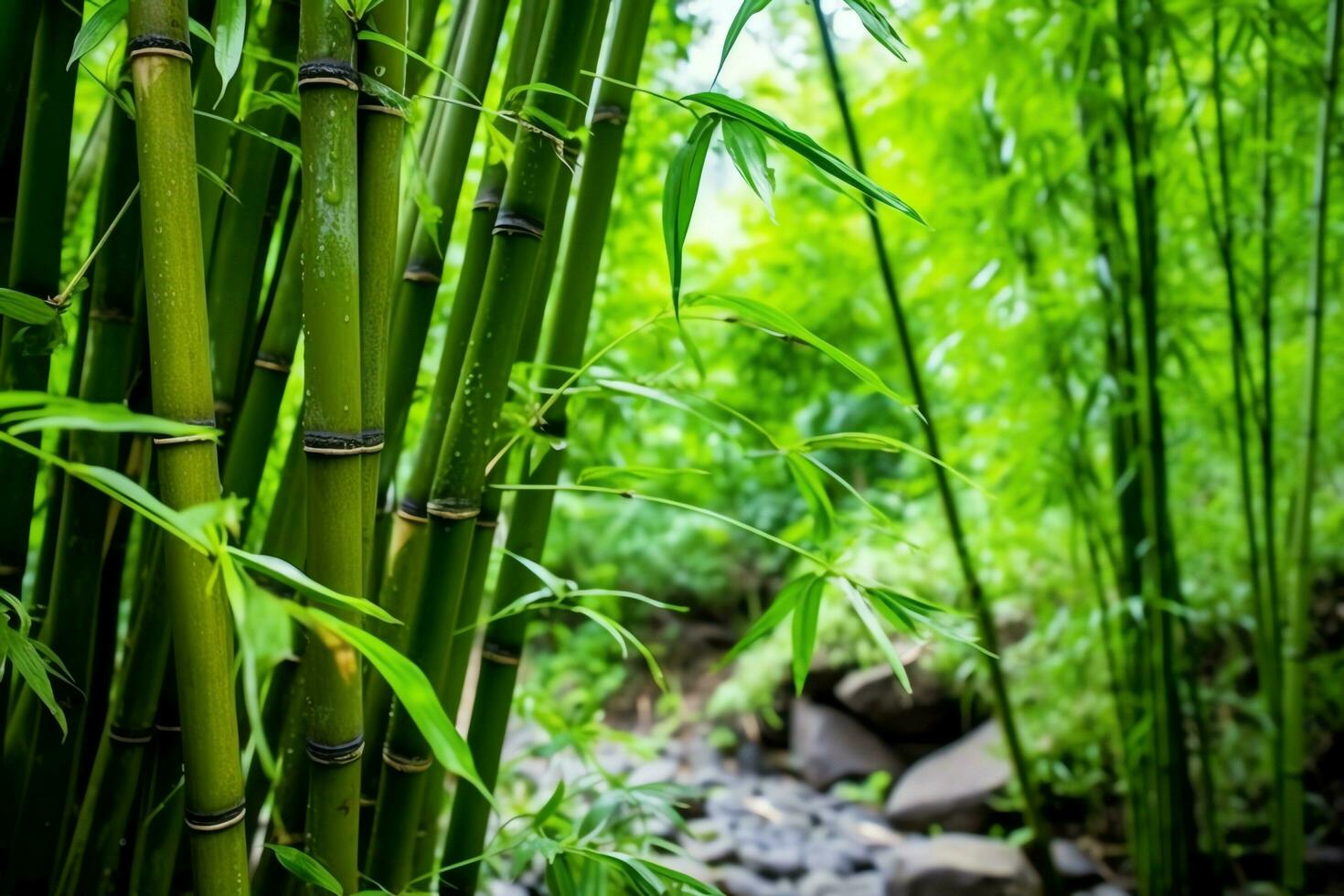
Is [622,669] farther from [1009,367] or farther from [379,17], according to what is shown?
[379,17]

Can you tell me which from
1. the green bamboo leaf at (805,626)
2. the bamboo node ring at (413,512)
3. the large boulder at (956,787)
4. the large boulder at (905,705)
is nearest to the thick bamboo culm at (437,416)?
the bamboo node ring at (413,512)

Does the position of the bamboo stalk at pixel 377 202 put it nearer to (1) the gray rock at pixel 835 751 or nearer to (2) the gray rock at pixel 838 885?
(2) the gray rock at pixel 838 885

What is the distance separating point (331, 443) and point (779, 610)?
0.90ft

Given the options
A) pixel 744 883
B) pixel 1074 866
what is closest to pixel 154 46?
pixel 744 883

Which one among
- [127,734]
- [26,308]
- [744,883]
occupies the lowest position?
[744,883]

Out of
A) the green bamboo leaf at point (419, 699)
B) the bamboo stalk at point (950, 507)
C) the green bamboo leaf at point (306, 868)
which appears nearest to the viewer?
the green bamboo leaf at point (419, 699)

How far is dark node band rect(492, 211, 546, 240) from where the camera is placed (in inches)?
17.8

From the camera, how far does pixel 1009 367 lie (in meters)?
1.59

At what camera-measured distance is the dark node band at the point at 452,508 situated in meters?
0.46

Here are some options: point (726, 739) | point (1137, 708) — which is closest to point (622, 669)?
point (726, 739)

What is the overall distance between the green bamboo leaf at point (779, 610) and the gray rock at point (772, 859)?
1.60 meters

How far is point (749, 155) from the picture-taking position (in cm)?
38

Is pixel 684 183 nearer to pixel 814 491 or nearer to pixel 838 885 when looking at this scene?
pixel 814 491

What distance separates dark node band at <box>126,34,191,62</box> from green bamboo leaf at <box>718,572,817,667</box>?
37 centimetres
